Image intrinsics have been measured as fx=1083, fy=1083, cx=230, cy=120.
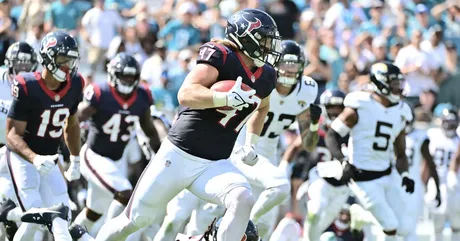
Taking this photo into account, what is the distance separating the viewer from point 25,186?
754cm

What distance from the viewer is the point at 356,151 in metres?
9.01

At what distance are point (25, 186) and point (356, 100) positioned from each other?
287 cm

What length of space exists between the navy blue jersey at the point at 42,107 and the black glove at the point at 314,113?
1.95 meters

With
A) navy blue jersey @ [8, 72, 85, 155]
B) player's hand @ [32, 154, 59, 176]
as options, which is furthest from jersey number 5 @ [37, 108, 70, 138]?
player's hand @ [32, 154, 59, 176]

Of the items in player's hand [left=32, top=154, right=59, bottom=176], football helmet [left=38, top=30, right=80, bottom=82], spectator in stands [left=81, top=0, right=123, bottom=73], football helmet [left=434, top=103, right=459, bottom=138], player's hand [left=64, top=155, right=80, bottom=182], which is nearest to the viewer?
player's hand [left=32, top=154, right=59, bottom=176]

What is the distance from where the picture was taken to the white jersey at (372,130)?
29.2 ft

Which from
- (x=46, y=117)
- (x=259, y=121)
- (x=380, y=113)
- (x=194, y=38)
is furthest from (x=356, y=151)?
(x=194, y=38)

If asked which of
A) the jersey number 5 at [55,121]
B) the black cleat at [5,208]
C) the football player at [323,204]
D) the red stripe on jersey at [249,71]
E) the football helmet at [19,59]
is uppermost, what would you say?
the red stripe on jersey at [249,71]

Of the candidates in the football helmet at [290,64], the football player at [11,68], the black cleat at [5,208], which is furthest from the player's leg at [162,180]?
the football player at [11,68]

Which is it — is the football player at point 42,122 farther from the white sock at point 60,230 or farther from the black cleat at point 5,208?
the white sock at point 60,230

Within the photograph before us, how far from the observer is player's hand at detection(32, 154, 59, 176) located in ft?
23.9

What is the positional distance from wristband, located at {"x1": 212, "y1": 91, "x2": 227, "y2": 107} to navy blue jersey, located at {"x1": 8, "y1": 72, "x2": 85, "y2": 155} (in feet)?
5.95

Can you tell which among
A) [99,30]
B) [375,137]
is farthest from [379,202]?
[99,30]

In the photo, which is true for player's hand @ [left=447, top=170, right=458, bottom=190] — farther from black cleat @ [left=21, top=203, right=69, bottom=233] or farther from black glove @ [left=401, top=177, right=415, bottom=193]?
black cleat @ [left=21, top=203, right=69, bottom=233]
